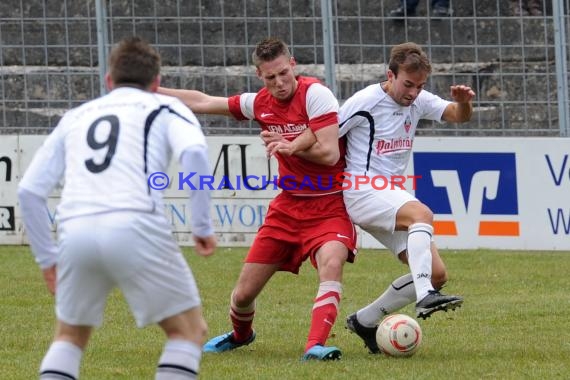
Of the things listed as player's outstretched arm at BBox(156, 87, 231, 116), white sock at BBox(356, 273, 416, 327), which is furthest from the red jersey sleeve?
white sock at BBox(356, 273, 416, 327)

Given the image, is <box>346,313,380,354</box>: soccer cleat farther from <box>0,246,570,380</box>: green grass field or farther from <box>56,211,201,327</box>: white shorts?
<box>56,211,201,327</box>: white shorts

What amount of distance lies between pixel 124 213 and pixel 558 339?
12.9 ft

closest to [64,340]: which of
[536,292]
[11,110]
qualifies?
[536,292]

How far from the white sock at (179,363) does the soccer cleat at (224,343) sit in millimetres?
2749

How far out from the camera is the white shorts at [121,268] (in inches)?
197

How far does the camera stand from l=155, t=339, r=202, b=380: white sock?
5137mm

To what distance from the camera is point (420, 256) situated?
7.45 metres

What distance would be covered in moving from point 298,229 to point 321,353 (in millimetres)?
798

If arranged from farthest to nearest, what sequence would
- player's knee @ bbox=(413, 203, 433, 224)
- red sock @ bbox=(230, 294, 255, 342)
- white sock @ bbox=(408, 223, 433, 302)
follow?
red sock @ bbox=(230, 294, 255, 342) → player's knee @ bbox=(413, 203, 433, 224) → white sock @ bbox=(408, 223, 433, 302)

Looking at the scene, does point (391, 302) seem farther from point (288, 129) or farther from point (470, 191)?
point (470, 191)

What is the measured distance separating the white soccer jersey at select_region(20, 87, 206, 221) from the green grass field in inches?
74.8

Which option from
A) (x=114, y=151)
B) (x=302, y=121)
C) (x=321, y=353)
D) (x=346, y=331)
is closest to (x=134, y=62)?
(x=114, y=151)

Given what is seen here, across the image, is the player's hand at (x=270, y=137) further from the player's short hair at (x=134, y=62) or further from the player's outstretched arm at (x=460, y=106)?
the player's short hair at (x=134, y=62)

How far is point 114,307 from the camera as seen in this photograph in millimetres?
9633
